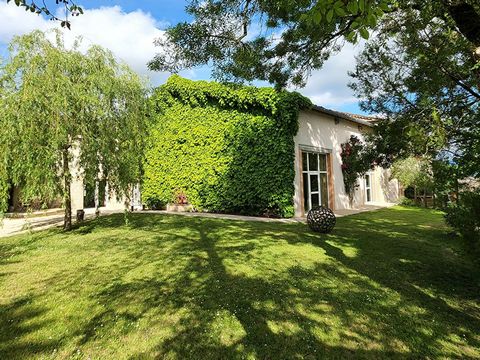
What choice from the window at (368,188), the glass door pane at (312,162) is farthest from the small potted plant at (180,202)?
the window at (368,188)

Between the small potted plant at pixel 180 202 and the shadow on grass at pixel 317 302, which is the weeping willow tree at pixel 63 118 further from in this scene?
the small potted plant at pixel 180 202

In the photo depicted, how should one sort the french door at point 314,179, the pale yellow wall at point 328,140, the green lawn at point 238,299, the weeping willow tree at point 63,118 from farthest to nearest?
the french door at point 314,179 → the pale yellow wall at point 328,140 → the weeping willow tree at point 63,118 → the green lawn at point 238,299

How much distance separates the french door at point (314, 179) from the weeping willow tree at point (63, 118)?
8.38 metres

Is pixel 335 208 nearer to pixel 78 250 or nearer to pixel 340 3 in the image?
pixel 78 250

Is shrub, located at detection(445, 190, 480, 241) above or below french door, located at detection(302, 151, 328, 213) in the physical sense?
below

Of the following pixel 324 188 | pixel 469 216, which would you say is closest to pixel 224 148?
A: pixel 324 188

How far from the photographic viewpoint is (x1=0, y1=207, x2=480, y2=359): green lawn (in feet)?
11.1

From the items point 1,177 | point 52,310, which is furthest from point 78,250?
point 52,310

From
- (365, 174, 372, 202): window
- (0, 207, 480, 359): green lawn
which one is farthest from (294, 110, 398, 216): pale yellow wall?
(0, 207, 480, 359): green lawn

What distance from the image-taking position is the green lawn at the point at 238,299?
3371mm

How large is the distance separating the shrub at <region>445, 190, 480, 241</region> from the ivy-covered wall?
8752mm

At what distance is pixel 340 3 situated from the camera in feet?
8.00

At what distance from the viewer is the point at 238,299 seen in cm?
446

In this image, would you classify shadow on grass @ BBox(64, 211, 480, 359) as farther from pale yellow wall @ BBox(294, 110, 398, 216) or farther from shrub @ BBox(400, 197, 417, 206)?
shrub @ BBox(400, 197, 417, 206)
